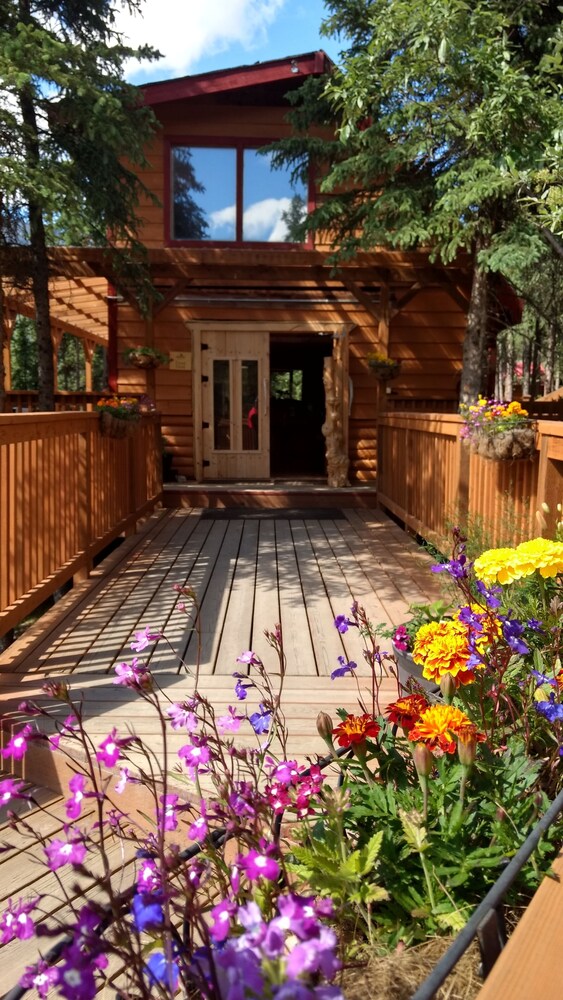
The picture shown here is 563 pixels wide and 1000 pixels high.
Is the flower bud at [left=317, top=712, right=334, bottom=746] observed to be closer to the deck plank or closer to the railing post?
the deck plank

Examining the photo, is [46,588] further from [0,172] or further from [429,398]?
[429,398]

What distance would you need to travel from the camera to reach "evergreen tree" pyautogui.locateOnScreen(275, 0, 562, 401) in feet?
21.6

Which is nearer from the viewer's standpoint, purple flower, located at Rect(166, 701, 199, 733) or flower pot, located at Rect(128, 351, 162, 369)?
purple flower, located at Rect(166, 701, 199, 733)

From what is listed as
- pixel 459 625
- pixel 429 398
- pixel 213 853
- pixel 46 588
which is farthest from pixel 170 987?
pixel 429 398

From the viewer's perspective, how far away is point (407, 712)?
1.59 meters

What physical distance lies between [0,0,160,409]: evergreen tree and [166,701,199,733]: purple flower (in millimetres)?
6031

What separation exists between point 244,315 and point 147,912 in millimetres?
10149

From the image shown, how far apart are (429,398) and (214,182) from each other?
4328mm

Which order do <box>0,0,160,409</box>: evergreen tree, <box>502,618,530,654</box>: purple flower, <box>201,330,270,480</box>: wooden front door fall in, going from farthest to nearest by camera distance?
<box>201,330,270,480</box>: wooden front door
<box>0,0,160,409</box>: evergreen tree
<box>502,618,530,654</box>: purple flower

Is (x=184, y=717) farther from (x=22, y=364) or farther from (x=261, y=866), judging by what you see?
(x=22, y=364)

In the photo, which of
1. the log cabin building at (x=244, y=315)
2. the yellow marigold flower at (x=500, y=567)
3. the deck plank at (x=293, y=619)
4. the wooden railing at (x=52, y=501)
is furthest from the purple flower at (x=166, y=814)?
the log cabin building at (x=244, y=315)

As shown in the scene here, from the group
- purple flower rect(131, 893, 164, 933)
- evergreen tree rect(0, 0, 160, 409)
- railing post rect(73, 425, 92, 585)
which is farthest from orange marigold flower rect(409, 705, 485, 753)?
evergreen tree rect(0, 0, 160, 409)

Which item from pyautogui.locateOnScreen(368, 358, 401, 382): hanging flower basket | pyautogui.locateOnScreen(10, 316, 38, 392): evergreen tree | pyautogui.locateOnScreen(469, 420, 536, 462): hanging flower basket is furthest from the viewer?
pyautogui.locateOnScreen(10, 316, 38, 392): evergreen tree

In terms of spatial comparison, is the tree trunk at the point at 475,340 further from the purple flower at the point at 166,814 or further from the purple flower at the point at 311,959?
the purple flower at the point at 311,959
